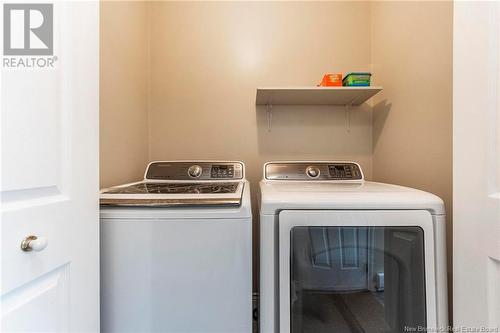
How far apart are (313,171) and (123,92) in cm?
131

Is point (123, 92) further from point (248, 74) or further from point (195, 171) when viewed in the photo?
point (248, 74)

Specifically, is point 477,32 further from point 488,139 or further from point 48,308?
point 48,308

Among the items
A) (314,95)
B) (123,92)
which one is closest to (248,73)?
(314,95)

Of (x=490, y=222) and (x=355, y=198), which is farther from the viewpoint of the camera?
(x=355, y=198)

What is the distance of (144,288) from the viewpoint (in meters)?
0.95

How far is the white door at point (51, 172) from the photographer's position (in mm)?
589

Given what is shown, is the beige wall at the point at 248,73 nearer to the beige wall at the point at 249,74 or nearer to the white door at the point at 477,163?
the beige wall at the point at 249,74

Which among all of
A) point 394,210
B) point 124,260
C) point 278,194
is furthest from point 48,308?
point 394,210

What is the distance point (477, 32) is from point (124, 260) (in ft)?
4.54

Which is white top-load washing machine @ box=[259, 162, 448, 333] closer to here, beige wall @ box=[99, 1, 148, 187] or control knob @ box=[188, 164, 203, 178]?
control knob @ box=[188, 164, 203, 178]

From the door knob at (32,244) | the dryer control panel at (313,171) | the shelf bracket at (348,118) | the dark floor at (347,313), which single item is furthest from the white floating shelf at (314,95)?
the door knob at (32,244)

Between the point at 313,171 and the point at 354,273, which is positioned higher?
the point at 313,171

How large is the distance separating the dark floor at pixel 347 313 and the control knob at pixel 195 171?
99 cm

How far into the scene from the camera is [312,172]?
1639mm
